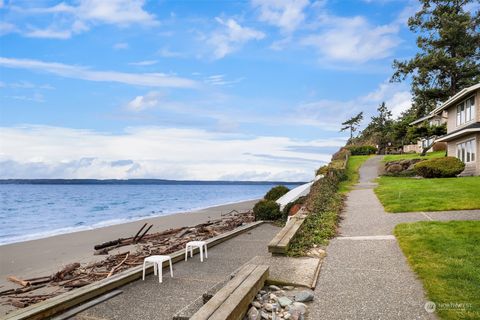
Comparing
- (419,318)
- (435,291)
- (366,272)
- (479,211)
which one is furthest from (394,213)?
(419,318)

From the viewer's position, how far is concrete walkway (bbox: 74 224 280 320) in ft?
18.2

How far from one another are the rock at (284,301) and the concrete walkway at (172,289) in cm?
162

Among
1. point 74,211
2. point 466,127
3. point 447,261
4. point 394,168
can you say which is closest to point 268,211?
point 447,261

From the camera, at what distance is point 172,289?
22.0 feet

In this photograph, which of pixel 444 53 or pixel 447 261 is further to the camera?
pixel 444 53

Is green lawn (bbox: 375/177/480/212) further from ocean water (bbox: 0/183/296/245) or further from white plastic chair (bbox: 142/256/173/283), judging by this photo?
ocean water (bbox: 0/183/296/245)

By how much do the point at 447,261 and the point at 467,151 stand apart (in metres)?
23.6

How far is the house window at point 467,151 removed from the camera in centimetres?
2551

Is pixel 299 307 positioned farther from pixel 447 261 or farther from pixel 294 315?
pixel 447 261

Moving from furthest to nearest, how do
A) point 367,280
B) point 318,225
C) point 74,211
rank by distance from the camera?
1. point 74,211
2. point 318,225
3. point 367,280

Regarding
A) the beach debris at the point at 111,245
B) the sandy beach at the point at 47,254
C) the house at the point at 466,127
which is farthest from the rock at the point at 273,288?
the house at the point at 466,127

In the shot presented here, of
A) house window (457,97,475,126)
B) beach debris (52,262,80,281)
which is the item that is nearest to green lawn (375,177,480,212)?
house window (457,97,475,126)

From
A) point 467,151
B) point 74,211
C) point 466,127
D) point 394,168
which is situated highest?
point 466,127

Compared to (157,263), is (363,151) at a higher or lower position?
higher
